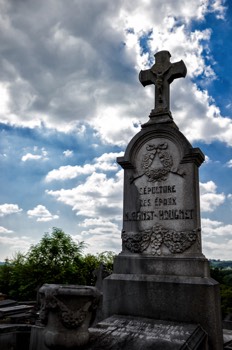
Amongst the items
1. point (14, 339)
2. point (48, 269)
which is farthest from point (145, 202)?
point (48, 269)

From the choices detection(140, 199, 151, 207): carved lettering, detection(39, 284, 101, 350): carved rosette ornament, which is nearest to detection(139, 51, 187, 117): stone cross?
detection(140, 199, 151, 207): carved lettering

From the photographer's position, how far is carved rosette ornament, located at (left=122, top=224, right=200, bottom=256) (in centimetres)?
637

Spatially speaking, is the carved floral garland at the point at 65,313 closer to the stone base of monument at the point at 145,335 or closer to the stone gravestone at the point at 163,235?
the stone base of monument at the point at 145,335

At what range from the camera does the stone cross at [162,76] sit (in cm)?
768

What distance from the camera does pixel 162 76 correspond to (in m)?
7.89

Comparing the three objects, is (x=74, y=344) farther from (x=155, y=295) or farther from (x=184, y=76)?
(x=184, y=76)

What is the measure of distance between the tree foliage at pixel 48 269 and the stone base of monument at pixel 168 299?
1455 cm

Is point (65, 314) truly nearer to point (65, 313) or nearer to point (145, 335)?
point (65, 313)

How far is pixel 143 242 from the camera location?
6.80 meters

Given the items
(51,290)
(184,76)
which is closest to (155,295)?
(51,290)

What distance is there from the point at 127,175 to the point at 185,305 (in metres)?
3.06

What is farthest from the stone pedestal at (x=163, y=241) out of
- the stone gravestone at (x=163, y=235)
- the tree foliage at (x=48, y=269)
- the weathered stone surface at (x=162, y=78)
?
the tree foliage at (x=48, y=269)

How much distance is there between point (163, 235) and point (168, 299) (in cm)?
125

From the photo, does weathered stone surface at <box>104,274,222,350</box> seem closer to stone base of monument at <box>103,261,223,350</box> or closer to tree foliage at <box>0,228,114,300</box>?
stone base of monument at <box>103,261,223,350</box>
